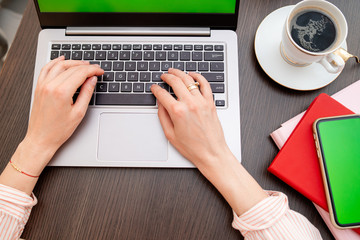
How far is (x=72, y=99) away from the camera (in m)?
0.61

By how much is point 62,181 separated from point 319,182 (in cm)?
54

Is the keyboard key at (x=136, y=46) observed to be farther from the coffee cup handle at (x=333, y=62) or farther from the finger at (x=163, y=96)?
the coffee cup handle at (x=333, y=62)

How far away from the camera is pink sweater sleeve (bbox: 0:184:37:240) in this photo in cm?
56

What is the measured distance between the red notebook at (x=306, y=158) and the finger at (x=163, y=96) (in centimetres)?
25

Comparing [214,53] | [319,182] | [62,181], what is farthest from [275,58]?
[62,181]

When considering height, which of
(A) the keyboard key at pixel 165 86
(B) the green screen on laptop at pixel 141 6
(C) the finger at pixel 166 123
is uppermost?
(B) the green screen on laptop at pixel 141 6

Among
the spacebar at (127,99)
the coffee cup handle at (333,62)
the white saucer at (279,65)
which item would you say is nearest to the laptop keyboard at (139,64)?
the spacebar at (127,99)

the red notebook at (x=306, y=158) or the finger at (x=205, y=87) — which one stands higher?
the finger at (x=205, y=87)

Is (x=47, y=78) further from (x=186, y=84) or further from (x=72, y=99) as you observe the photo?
(x=186, y=84)

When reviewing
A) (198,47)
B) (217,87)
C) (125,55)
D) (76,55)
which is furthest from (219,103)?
(76,55)

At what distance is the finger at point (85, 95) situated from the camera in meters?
0.60

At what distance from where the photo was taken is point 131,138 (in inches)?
24.4

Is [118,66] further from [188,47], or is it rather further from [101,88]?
[188,47]

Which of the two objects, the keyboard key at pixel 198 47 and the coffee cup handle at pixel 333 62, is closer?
the coffee cup handle at pixel 333 62
